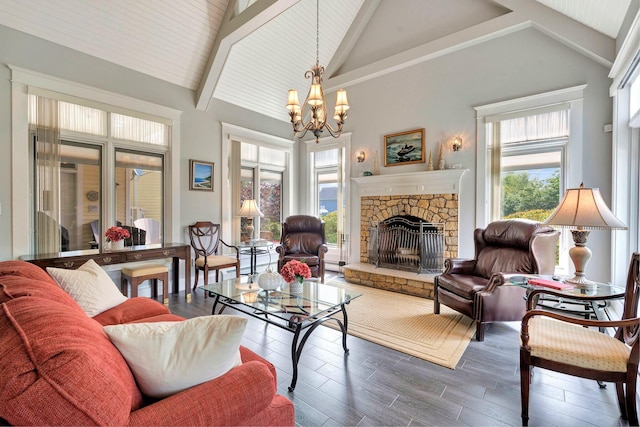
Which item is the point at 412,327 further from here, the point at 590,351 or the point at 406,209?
the point at 406,209

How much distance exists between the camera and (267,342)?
2758 mm

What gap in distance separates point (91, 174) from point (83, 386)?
4.03 metres

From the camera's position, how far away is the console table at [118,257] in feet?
10.0

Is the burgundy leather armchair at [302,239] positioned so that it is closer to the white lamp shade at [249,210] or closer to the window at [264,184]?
the white lamp shade at [249,210]

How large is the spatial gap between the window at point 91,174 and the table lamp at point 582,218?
4.78 meters

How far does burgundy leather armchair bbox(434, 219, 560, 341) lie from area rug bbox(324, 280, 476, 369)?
197 mm

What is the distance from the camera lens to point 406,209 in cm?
494

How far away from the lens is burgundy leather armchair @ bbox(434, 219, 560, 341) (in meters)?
Answer: 2.81

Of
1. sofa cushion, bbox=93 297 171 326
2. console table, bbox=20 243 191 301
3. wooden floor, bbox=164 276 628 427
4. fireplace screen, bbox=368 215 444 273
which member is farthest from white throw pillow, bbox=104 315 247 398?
fireplace screen, bbox=368 215 444 273

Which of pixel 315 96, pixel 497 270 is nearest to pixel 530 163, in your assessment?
pixel 497 270

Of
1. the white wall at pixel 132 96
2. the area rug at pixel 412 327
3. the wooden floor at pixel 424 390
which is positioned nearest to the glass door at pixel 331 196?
the white wall at pixel 132 96

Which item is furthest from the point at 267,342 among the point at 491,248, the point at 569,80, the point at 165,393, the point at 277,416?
the point at 569,80

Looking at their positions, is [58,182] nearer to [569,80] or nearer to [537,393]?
[537,393]

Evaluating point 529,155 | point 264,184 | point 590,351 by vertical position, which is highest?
point 529,155
